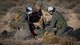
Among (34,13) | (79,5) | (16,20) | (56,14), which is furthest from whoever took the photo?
(79,5)

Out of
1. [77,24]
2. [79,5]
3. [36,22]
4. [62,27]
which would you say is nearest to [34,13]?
[36,22]

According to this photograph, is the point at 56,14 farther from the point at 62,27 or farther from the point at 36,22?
the point at 36,22

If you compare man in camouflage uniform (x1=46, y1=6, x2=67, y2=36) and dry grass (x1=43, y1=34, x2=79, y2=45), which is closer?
dry grass (x1=43, y1=34, x2=79, y2=45)

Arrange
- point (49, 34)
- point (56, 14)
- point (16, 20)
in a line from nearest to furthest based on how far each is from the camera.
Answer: point (49, 34), point (56, 14), point (16, 20)

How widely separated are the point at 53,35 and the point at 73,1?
989 centimetres

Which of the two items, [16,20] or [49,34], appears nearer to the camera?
[49,34]

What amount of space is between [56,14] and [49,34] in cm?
113

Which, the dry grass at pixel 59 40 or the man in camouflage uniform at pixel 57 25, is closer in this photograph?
the dry grass at pixel 59 40

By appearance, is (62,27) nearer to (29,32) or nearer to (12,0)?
(29,32)

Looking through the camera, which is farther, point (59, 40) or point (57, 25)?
point (57, 25)

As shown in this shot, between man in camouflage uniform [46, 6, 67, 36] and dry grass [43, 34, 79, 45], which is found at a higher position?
man in camouflage uniform [46, 6, 67, 36]

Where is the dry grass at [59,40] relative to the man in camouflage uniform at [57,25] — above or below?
below

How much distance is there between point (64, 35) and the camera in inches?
505

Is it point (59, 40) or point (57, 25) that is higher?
point (57, 25)
